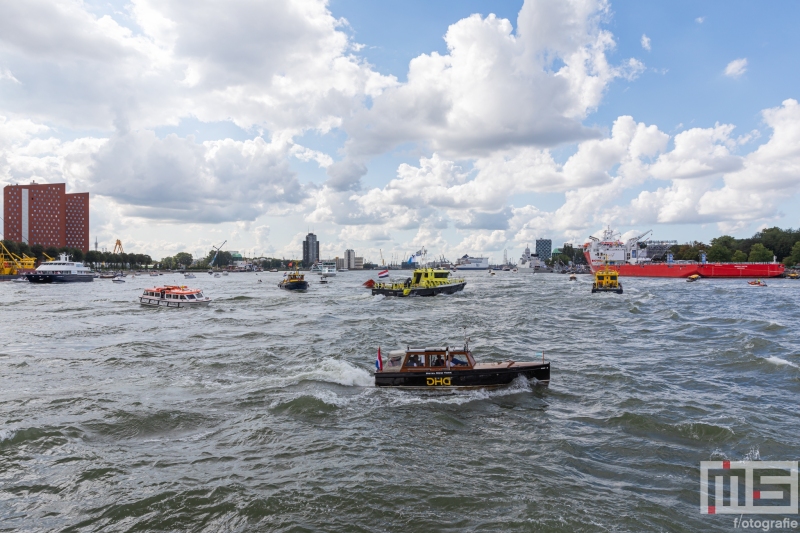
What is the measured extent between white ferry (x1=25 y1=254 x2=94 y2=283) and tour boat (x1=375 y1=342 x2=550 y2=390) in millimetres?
125896

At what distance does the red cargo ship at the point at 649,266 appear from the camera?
126m

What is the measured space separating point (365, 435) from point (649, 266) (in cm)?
15167

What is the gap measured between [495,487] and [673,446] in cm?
683

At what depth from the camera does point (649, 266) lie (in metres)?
146

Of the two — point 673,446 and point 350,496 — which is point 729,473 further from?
point 350,496

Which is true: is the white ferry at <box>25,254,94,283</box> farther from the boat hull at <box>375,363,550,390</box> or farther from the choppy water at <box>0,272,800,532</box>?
the boat hull at <box>375,363,550,390</box>

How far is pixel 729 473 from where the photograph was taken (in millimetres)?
13258

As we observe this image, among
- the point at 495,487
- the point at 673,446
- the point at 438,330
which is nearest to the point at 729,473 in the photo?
the point at 673,446

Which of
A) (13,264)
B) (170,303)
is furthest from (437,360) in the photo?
(13,264)

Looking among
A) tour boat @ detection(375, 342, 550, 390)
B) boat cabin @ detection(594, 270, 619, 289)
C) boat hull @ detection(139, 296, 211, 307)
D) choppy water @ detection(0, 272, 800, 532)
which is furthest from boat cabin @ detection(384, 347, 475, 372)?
boat cabin @ detection(594, 270, 619, 289)

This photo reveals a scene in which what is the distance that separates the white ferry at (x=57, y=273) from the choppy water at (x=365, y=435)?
98.8m

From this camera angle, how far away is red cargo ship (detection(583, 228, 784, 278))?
414ft

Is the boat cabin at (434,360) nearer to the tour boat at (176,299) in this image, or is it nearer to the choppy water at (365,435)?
the choppy water at (365,435)

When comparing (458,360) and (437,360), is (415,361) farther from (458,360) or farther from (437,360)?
(458,360)
